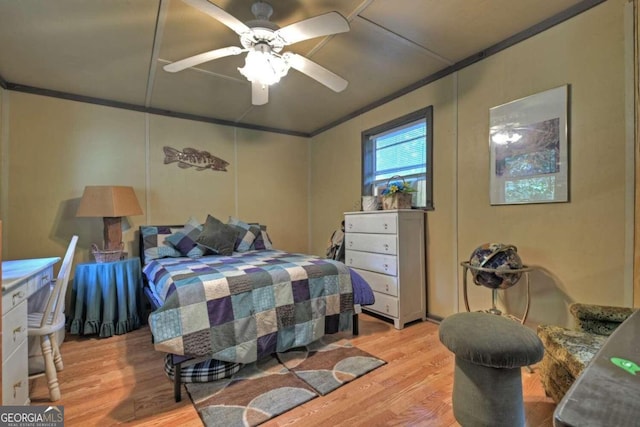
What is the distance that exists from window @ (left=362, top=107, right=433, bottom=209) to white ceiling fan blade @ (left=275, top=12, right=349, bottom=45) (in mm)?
1674

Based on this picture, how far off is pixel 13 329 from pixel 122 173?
7.92 ft

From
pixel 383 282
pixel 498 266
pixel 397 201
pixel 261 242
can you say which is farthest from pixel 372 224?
pixel 261 242

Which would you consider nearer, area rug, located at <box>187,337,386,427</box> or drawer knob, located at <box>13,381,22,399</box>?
drawer knob, located at <box>13,381,22,399</box>

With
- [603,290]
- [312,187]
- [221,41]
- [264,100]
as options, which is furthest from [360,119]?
[603,290]

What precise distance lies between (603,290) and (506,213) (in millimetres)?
792

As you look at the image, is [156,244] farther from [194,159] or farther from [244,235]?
[194,159]

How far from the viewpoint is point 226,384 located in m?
1.89

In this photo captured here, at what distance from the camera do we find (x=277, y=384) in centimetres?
187

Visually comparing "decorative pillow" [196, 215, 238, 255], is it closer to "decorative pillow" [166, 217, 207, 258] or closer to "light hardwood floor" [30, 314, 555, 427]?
"decorative pillow" [166, 217, 207, 258]

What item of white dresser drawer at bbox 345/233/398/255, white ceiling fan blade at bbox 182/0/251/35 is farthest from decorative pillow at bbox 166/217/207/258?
white ceiling fan blade at bbox 182/0/251/35

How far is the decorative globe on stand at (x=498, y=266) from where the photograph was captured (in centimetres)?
202

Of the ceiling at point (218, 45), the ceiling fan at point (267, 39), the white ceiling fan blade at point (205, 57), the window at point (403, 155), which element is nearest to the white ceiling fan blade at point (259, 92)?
the ceiling fan at point (267, 39)

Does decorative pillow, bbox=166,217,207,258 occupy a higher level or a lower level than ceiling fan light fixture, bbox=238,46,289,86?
lower

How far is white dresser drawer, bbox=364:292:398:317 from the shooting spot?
2.82 meters
